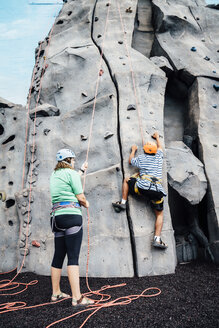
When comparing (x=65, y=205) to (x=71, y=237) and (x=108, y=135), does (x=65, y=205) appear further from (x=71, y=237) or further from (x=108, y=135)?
(x=108, y=135)

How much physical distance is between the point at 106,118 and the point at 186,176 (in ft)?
5.49

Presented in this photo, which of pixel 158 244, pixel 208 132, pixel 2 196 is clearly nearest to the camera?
pixel 158 244

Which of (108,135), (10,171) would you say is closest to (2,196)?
(10,171)

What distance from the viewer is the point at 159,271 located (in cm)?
392

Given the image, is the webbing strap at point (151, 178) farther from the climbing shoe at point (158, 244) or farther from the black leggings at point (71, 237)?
the black leggings at point (71, 237)

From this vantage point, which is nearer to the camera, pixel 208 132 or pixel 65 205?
pixel 65 205

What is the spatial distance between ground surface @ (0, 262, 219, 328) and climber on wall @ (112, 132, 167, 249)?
0.64 m

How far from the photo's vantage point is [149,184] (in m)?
3.92

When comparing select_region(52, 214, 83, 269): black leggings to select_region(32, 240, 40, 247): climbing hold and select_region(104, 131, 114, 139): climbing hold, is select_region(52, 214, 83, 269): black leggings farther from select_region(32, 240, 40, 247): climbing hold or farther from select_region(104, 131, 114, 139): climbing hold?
select_region(104, 131, 114, 139): climbing hold

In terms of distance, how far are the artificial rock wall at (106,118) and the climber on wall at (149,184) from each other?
5.4 inches

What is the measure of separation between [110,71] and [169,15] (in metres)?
2.31

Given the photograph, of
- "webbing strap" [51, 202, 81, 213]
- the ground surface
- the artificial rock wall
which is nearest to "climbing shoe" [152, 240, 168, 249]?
the artificial rock wall

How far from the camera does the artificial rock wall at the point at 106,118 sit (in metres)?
4.08

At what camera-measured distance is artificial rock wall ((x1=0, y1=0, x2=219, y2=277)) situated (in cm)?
408
